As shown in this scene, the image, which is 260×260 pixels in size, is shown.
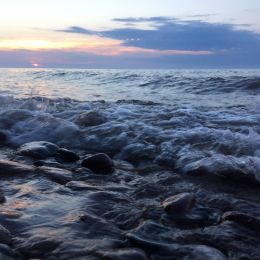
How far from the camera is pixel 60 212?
118 inches

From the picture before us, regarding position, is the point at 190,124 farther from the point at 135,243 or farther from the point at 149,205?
the point at 135,243

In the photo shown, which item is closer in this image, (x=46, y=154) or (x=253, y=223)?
(x=253, y=223)

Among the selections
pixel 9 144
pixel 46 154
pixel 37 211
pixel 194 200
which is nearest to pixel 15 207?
pixel 37 211

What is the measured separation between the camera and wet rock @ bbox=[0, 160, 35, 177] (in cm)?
402

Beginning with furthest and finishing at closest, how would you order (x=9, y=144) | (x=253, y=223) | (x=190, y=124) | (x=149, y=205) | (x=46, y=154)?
(x=190, y=124), (x=9, y=144), (x=46, y=154), (x=149, y=205), (x=253, y=223)

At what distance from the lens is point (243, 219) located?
9.62ft

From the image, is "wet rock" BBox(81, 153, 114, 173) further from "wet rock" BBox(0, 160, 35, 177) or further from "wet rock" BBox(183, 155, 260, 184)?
"wet rock" BBox(183, 155, 260, 184)

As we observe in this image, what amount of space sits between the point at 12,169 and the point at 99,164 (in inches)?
35.2

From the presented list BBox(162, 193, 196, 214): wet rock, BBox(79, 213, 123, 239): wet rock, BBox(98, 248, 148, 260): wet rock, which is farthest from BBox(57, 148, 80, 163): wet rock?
BBox(98, 248, 148, 260): wet rock

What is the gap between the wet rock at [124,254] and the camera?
2248 millimetres

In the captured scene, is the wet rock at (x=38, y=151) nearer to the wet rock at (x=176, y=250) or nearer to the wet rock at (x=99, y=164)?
the wet rock at (x=99, y=164)

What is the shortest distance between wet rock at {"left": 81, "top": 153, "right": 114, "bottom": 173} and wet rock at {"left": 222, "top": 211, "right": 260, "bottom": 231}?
5.32ft

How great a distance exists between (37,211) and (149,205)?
865 millimetres

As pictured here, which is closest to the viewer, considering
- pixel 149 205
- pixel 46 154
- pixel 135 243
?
pixel 135 243
